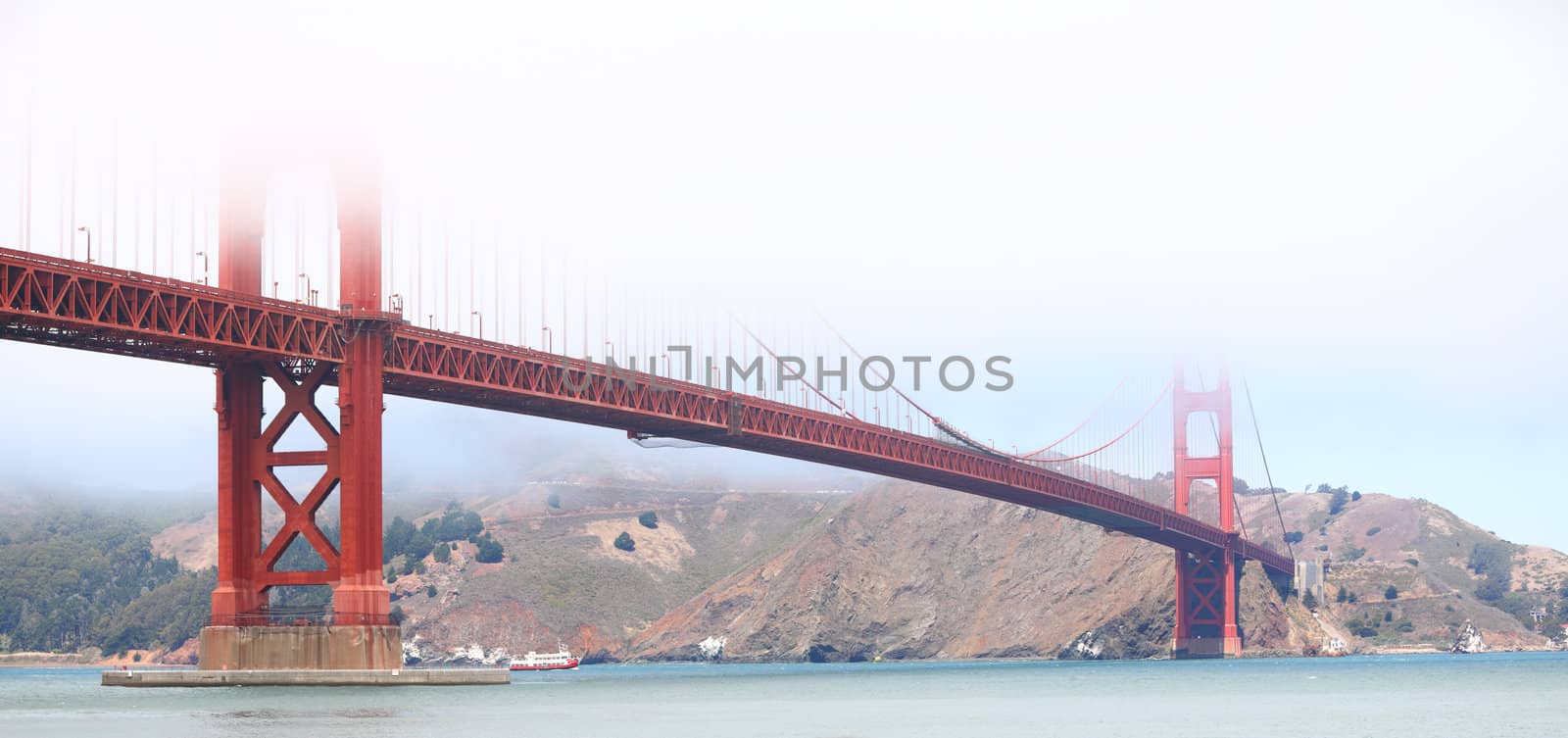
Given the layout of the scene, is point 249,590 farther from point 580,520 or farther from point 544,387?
point 580,520

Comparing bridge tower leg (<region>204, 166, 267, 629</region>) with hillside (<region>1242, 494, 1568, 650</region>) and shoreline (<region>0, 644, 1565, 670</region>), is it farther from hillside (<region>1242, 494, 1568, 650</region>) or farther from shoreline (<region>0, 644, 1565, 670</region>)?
hillside (<region>1242, 494, 1568, 650</region>)

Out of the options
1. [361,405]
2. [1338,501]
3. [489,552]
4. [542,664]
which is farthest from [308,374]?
[1338,501]

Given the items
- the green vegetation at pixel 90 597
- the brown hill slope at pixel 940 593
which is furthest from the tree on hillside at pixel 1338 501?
the green vegetation at pixel 90 597

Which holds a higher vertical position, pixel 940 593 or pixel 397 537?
pixel 397 537

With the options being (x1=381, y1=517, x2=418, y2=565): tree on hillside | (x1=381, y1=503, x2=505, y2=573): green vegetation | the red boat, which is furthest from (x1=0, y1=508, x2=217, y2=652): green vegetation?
the red boat

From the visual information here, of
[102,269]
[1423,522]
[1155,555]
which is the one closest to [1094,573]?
[1155,555]

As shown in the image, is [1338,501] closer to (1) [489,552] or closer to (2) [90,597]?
(1) [489,552]
